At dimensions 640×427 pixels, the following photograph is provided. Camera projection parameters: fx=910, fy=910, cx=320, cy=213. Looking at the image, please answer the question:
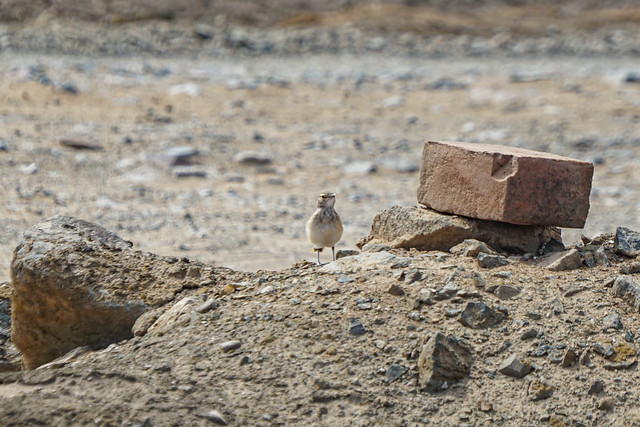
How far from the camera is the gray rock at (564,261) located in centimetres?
461

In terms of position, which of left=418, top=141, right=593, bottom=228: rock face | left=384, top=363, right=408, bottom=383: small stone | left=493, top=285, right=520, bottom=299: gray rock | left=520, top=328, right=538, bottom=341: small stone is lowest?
left=384, top=363, right=408, bottom=383: small stone

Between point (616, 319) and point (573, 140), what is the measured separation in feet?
29.8

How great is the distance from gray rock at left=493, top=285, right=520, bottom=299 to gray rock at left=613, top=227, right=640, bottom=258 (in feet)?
2.68

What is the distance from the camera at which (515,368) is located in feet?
12.8

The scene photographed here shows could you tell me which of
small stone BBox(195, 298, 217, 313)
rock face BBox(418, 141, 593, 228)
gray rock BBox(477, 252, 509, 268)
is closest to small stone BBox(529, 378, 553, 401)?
gray rock BBox(477, 252, 509, 268)

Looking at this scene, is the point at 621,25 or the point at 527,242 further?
the point at 621,25

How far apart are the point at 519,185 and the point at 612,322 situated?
2.77 ft

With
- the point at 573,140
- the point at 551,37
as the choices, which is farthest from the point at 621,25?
the point at 573,140

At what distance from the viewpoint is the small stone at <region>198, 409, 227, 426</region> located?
3.60 meters

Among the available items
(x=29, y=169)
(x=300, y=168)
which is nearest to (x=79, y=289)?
(x=29, y=169)

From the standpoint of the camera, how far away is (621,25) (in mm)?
21203

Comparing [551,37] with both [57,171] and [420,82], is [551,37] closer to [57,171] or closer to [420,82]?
[420,82]

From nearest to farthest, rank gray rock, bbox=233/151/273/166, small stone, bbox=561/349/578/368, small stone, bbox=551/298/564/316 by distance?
small stone, bbox=561/349/578/368
small stone, bbox=551/298/564/316
gray rock, bbox=233/151/273/166

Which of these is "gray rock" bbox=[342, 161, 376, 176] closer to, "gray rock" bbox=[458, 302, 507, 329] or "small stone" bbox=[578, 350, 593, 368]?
"gray rock" bbox=[458, 302, 507, 329]
